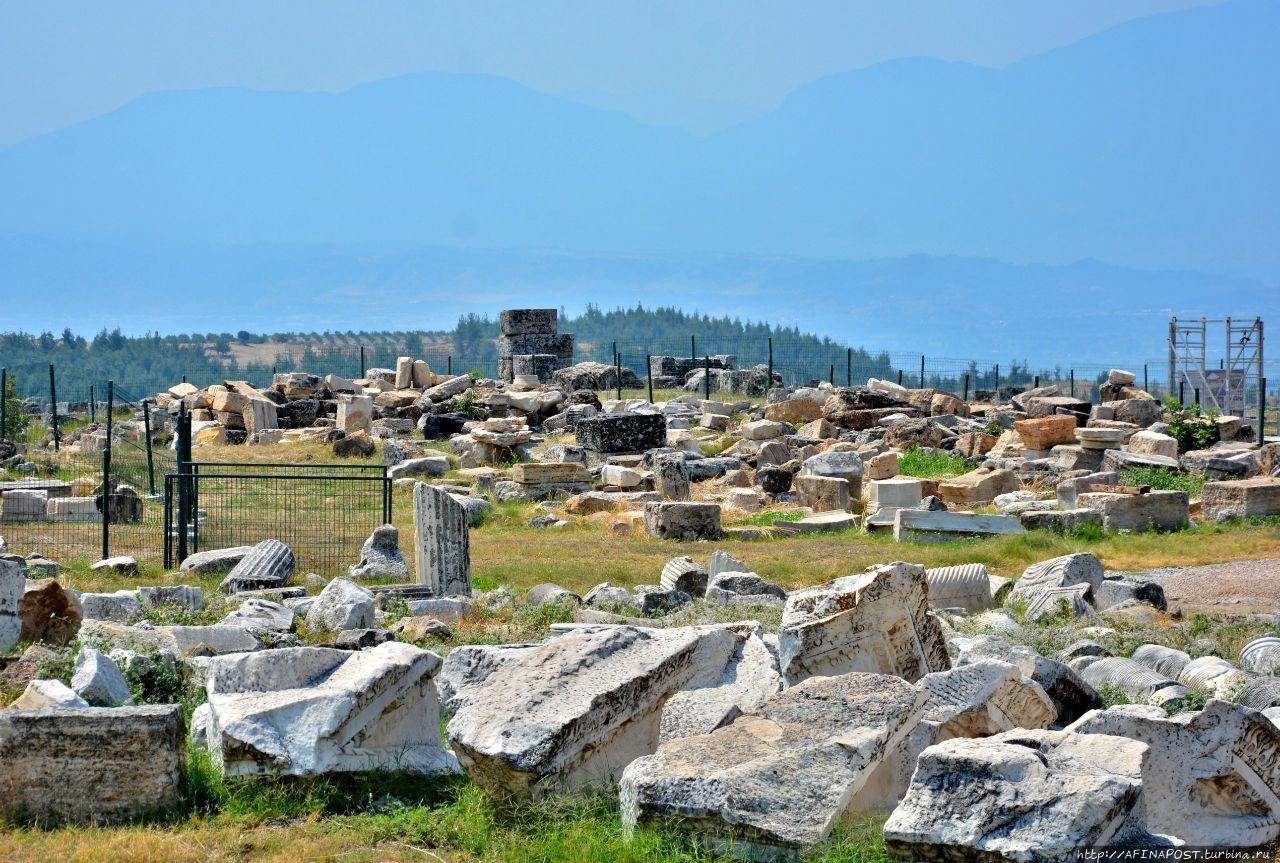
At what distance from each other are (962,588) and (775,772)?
8074mm

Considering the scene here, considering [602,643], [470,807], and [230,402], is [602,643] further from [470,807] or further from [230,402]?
[230,402]

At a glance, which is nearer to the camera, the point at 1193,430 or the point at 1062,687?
the point at 1062,687

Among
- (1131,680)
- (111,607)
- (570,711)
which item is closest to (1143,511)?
(1131,680)

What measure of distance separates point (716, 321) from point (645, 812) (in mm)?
141905

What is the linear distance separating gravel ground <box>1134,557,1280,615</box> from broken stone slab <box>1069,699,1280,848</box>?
274 inches

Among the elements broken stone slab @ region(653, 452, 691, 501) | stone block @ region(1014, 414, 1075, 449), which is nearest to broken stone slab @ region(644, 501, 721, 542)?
broken stone slab @ region(653, 452, 691, 501)

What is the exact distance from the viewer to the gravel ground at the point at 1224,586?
12953 millimetres

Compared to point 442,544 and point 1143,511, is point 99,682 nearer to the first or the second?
point 442,544

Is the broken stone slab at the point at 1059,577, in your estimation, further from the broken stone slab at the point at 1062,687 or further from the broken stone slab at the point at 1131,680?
the broken stone slab at the point at 1062,687

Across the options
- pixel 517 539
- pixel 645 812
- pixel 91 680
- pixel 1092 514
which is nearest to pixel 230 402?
pixel 517 539

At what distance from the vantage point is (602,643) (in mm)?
6891

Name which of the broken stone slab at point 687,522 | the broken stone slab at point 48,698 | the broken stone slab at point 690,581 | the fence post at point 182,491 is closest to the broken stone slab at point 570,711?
the broken stone slab at point 48,698

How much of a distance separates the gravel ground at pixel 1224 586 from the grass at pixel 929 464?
7.83 metres

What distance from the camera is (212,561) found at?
14.5 meters
